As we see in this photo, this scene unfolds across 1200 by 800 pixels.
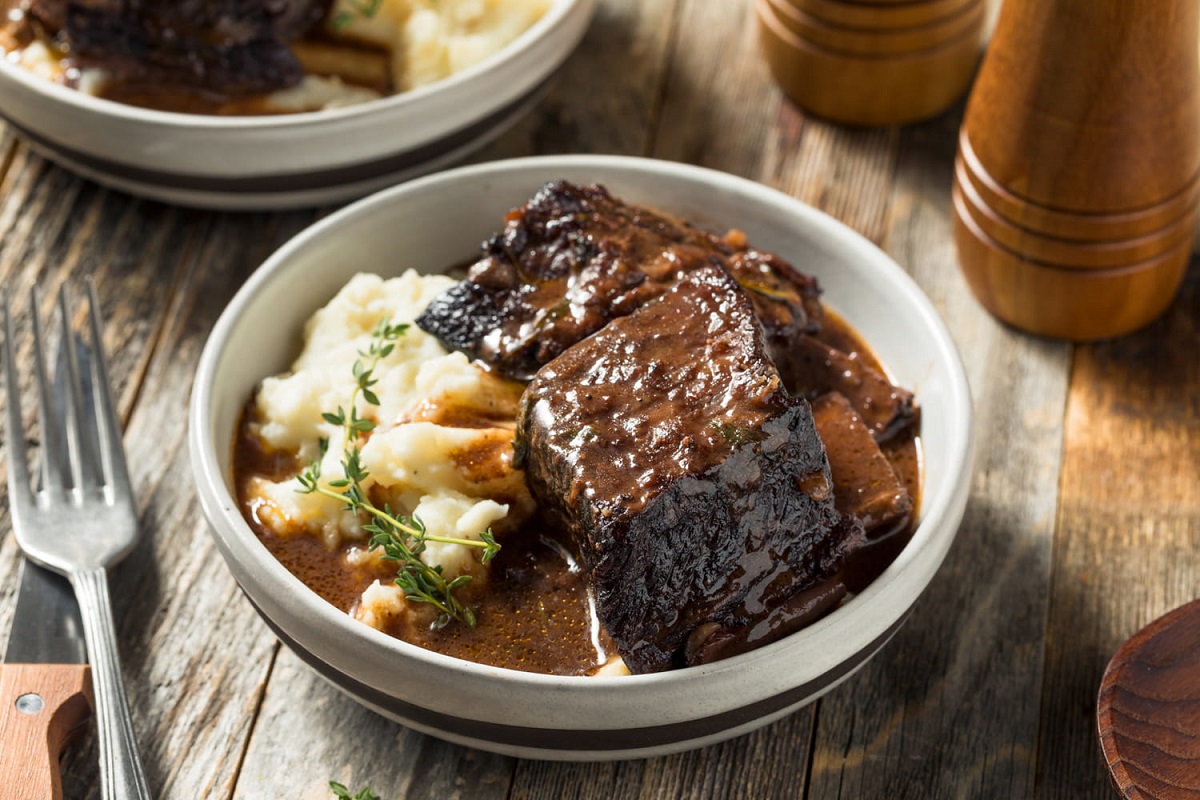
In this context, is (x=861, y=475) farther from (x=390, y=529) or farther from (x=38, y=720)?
(x=38, y=720)

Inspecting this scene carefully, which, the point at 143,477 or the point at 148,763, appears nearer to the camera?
the point at 148,763

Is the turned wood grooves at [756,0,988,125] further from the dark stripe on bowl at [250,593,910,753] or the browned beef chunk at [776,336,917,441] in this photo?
the dark stripe on bowl at [250,593,910,753]

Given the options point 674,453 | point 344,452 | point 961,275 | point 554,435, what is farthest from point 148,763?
point 961,275

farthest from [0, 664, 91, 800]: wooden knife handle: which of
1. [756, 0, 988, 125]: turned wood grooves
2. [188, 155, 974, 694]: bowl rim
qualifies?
[756, 0, 988, 125]: turned wood grooves

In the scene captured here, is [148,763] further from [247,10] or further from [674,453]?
[247,10]

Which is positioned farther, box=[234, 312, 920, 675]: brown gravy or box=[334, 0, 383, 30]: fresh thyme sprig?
box=[334, 0, 383, 30]: fresh thyme sprig

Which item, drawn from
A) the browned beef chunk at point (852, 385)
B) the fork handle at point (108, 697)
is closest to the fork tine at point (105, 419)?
the fork handle at point (108, 697)

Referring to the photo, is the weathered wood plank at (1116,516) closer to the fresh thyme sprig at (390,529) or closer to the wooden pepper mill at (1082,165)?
the wooden pepper mill at (1082,165)
